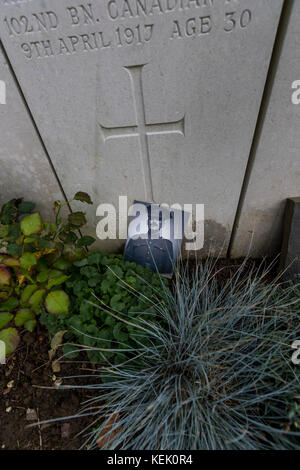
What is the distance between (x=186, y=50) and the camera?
1171 millimetres

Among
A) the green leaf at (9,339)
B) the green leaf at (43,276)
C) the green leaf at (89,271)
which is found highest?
the green leaf at (43,276)

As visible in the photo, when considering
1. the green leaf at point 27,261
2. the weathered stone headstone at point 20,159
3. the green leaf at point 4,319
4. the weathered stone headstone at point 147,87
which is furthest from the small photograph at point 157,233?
the green leaf at point 4,319

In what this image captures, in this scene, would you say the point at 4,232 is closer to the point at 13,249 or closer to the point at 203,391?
the point at 13,249

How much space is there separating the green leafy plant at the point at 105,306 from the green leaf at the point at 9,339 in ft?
0.62

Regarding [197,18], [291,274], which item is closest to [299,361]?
[291,274]

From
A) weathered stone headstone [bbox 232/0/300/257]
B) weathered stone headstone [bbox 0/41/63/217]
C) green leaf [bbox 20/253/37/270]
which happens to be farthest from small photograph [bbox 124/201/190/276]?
green leaf [bbox 20/253/37/270]

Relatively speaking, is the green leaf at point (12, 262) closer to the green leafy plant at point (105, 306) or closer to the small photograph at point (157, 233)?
the green leafy plant at point (105, 306)

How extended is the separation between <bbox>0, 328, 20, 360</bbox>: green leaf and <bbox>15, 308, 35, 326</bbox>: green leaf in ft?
0.15

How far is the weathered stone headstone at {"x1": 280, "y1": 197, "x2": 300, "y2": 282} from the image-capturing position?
1537 millimetres

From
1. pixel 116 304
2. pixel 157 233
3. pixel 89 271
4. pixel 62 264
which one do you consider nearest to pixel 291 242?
pixel 157 233

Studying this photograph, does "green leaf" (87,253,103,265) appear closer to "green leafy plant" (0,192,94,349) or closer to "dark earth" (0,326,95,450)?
"green leafy plant" (0,192,94,349)

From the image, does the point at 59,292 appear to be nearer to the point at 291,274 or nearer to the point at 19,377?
the point at 19,377

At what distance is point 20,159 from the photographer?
163 centimetres

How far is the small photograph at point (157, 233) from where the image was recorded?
67.8 inches
